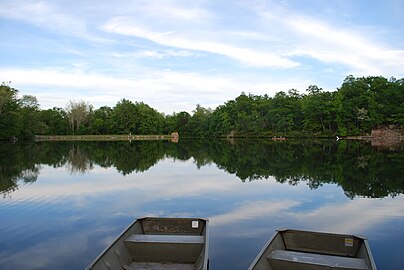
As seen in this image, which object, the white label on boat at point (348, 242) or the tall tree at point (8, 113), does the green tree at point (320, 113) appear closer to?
the tall tree at point (8, 113)

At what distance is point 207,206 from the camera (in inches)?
470

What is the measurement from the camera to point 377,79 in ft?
215

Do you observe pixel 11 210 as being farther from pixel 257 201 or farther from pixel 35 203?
pixel 257 201

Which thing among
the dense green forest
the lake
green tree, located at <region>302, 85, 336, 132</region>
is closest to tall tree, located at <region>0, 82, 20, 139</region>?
the dense green forest

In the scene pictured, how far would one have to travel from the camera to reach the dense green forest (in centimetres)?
6272

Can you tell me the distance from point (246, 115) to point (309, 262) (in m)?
81.2

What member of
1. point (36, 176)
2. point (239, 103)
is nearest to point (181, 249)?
point (36, 176)

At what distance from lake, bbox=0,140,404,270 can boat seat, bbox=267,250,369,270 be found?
4.21 ft

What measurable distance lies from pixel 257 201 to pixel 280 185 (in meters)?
3.84

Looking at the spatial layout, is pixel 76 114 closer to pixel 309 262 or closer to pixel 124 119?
pixel 124 119

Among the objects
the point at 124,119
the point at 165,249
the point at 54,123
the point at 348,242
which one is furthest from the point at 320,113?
the point at 165,249

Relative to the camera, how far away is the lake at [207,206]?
7746 millimetres

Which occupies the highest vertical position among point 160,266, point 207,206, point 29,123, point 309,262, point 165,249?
point 29,123

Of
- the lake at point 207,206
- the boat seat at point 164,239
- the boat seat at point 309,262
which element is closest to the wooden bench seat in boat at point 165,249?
the boat seat at point 164,239
